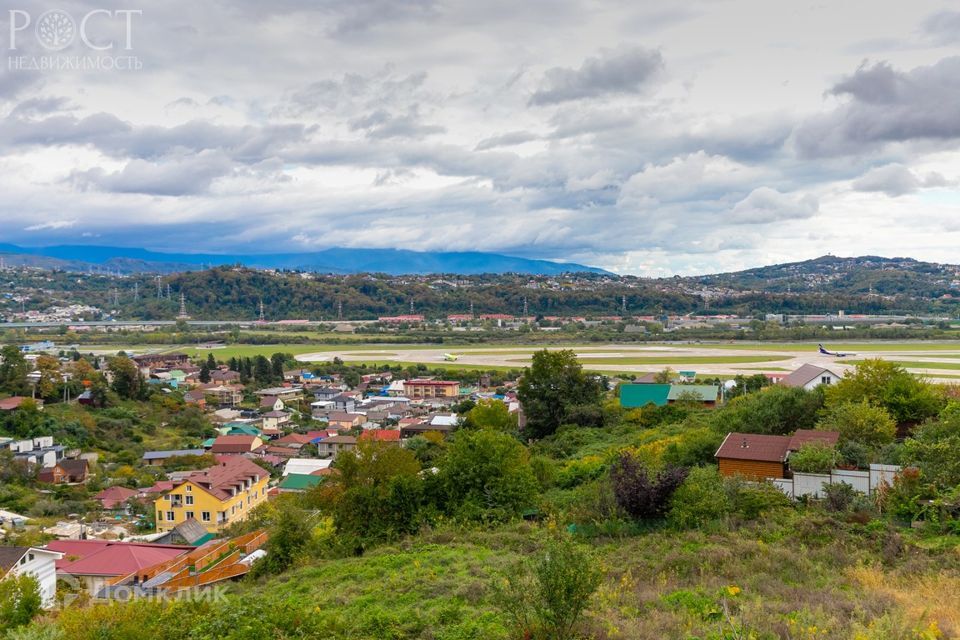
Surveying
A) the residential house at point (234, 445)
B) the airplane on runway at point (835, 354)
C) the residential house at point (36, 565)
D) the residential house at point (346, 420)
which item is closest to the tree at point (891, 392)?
the residential house at point (36, 565)

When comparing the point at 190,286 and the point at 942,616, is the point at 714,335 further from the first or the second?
the point at 190,286

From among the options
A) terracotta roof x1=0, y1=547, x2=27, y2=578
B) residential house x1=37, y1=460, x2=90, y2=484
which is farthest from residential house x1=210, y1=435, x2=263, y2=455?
terracotta roof x1=0, y1=547, x2=27, y2=578

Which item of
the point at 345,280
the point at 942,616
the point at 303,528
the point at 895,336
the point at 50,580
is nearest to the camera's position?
the point at 942,616

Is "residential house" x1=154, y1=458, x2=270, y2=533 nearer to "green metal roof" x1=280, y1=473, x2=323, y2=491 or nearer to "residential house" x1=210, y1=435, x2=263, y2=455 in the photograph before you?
"green metal roof" x1=280, y1=473, x2=323, y2=491

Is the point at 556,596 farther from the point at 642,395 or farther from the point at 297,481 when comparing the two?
the point at 642,395

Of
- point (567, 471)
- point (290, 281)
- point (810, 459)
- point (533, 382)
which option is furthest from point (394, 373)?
point (290, 281)
